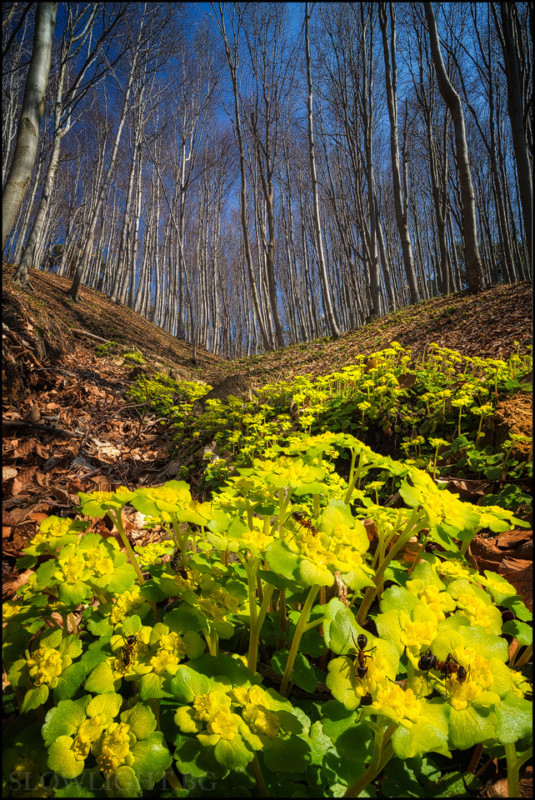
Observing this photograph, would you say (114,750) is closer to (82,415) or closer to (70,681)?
(70,681)

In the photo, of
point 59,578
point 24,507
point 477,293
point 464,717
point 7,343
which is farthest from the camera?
point 477,293

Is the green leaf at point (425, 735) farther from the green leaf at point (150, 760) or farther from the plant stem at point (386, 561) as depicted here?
the green leaf at point (150, 760)

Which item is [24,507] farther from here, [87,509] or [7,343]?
[7,343]

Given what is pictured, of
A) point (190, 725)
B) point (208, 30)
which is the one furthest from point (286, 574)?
point (208, 30)

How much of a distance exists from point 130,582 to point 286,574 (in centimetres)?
51

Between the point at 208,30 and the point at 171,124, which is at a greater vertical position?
the point at 171,124

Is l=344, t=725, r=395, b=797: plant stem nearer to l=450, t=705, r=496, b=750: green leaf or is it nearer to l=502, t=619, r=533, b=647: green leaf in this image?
l=450, t=705, r=496, b=750: green leaf

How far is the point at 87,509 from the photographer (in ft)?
3.45

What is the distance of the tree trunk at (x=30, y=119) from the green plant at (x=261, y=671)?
1.56m

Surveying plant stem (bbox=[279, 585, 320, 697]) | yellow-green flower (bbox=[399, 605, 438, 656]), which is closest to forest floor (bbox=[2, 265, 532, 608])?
yellow-green flower (bbox=[399, 605, 438, 656])

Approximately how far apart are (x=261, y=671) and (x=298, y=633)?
0.30 meters

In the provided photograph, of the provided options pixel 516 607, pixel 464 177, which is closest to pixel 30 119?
pixel 516 607

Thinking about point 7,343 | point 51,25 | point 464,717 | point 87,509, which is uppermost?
point 51,25

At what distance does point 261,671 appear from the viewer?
1080 mm
